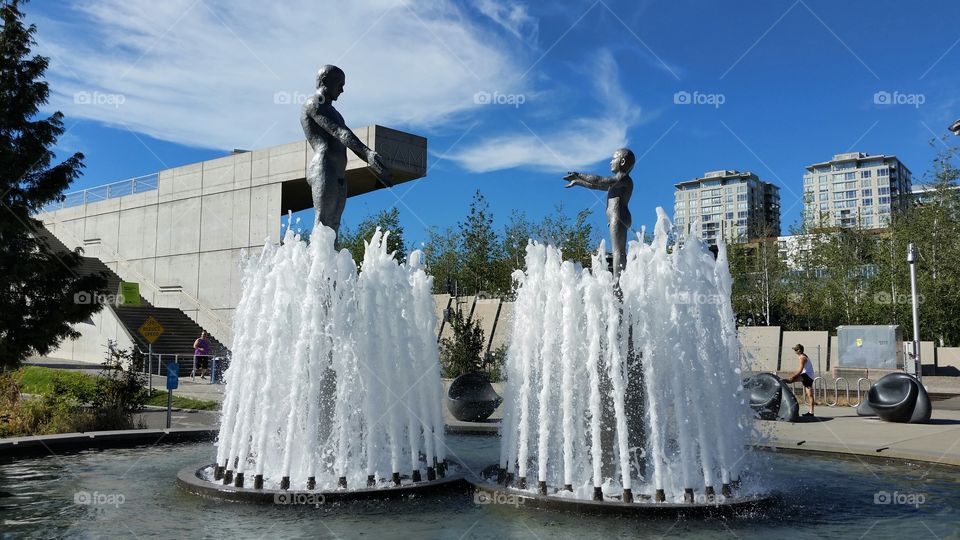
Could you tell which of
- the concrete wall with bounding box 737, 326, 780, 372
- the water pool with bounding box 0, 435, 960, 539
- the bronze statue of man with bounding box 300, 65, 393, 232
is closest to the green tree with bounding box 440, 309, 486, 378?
the concrete wall with bounding box 737, 326, 780, 372

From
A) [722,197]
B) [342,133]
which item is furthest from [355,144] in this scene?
[722,197]

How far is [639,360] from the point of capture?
7.86 meters

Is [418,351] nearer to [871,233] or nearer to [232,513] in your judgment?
[232,513]

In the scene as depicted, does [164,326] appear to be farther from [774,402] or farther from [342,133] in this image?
[342,133]

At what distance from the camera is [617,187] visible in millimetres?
8742

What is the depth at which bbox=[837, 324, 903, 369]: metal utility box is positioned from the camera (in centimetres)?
2395

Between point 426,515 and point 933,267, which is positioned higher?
point 933,267

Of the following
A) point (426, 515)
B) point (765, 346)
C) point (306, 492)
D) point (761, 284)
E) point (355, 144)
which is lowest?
point (426, 515)

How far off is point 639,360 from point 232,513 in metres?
4.41

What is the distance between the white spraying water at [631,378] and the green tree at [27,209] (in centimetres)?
1014

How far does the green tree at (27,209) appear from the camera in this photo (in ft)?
44.0

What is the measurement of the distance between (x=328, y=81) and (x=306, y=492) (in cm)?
507

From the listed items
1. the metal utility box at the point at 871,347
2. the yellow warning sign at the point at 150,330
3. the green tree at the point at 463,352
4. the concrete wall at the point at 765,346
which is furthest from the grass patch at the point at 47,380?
the metal utility box at the point at 871,347

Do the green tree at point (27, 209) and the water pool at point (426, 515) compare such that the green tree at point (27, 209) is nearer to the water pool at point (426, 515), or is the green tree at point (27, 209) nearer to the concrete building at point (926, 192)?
the water pool at point (426, 515)
